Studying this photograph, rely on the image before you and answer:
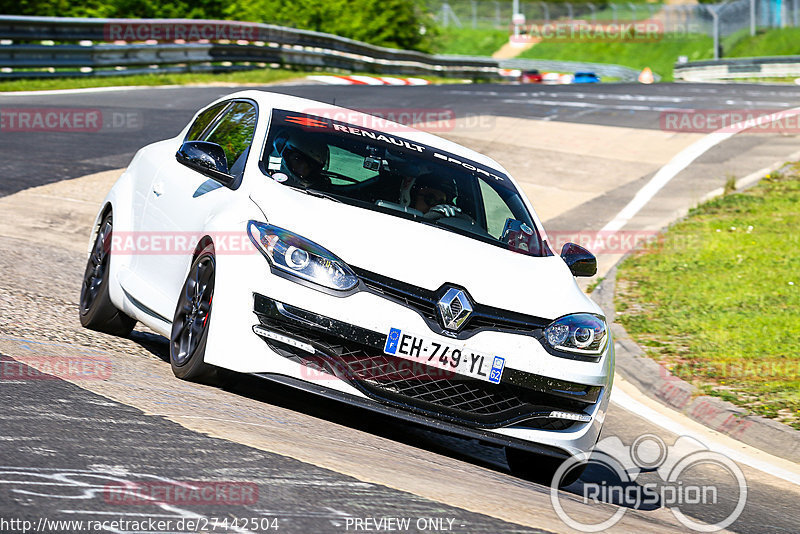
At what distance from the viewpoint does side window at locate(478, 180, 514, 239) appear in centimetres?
691

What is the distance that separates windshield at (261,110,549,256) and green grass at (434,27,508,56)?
7988 centimetres

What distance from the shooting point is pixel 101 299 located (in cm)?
747

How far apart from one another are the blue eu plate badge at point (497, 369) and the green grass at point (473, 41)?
8158cm

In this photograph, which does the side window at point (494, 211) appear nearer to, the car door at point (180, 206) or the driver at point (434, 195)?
the driver at point (434, 195)

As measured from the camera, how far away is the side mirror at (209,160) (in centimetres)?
651

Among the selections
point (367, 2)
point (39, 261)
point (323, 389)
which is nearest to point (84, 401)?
point (323, 389)

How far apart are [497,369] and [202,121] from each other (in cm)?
321
